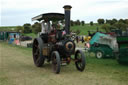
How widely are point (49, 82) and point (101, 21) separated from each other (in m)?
61.4

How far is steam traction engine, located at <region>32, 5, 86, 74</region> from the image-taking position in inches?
270

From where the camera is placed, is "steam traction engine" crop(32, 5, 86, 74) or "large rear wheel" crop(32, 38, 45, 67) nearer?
"steam traction engine" crop(32, 5, 86, 74)

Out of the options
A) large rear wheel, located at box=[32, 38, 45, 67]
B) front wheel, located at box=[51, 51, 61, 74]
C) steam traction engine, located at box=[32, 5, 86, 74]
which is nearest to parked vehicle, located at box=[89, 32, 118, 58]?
steam traction engine, located at box=[32, 5, 86, 74]

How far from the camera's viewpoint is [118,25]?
40688 millimetres

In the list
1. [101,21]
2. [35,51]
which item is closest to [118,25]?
[101,21]

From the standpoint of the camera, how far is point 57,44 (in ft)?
23.4

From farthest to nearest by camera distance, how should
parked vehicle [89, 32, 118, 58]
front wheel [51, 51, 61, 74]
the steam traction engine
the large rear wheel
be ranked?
parked vehicle [89, 32, 118, 58], the large rear wheel, the steam traction engine, front wheel [51, 51, 61, 74]

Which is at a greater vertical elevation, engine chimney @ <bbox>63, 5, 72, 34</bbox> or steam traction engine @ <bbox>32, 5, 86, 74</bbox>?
engine chimney @ <bbox>63, 5, 72, 34</bbox>

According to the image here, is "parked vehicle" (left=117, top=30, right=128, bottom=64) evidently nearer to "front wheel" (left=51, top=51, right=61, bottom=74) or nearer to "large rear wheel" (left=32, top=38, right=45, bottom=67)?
"front wheel" (left=51, top=51, right=61, bottom=74)

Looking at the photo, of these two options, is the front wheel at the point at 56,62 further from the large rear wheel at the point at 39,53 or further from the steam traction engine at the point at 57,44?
the large rear wheel at the point at 39,53

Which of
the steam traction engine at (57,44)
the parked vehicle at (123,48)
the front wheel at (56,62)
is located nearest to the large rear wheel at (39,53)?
→ the steam traction engine at (57,44)

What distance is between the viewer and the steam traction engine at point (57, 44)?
686 centimetres

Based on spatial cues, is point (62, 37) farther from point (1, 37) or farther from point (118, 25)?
point (118, 25)

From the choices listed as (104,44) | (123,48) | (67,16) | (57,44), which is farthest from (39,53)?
(104,44)
